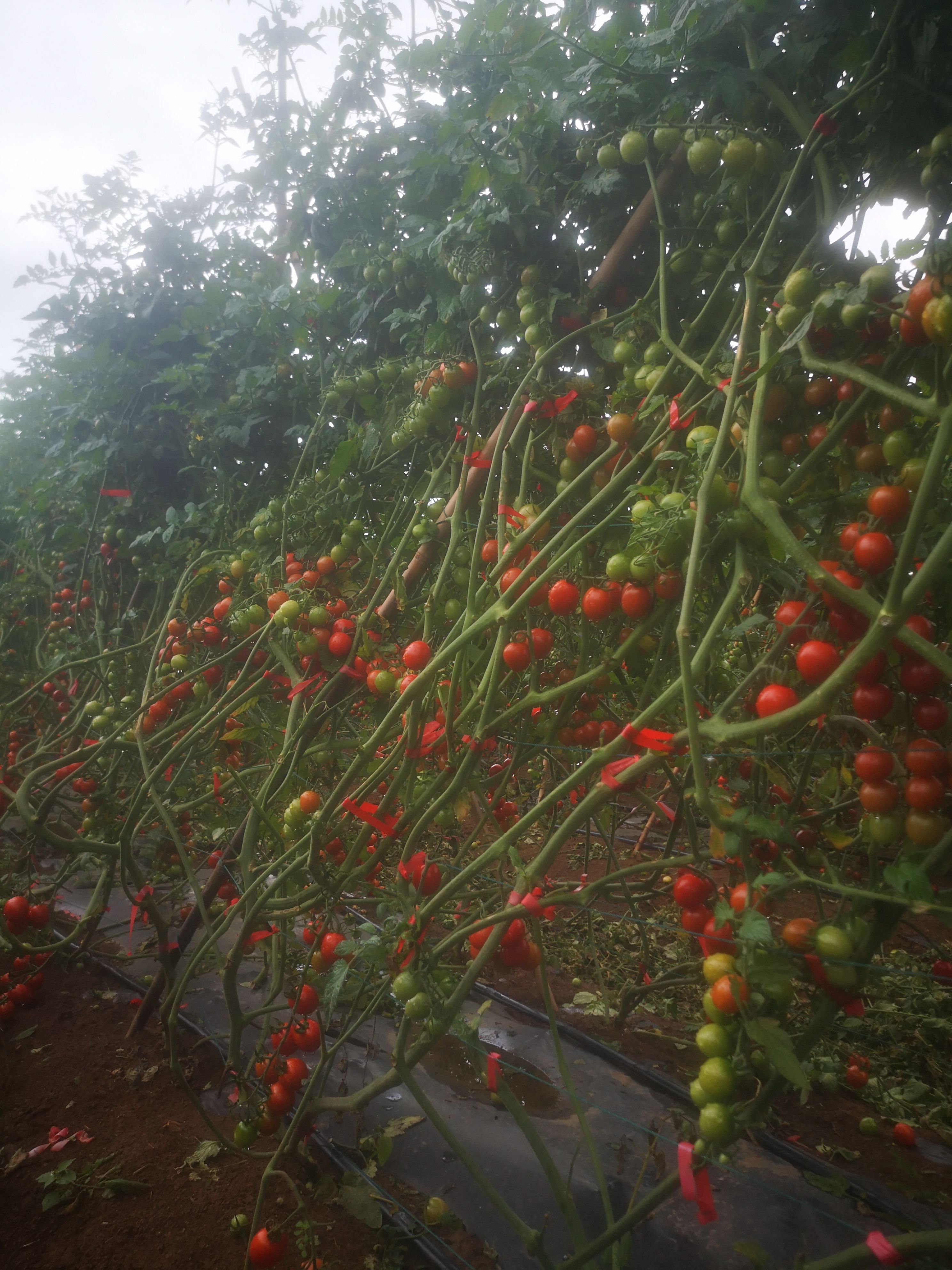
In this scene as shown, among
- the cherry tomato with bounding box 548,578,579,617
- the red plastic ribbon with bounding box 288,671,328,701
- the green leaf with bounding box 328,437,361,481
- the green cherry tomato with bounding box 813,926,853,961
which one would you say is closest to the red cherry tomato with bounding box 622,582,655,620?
the cherry tomato with bounding box 548,578,579,617

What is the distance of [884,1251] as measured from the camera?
26.3 inches

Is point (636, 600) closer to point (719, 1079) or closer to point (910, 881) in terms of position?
point (910, 881)

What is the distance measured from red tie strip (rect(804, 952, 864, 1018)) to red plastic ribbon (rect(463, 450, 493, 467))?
Result: 1053 mm

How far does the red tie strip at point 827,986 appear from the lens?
2.42ft

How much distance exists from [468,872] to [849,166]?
124cm

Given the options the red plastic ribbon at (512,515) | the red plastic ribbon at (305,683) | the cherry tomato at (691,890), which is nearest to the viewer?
the cherry tomato at (691,890)

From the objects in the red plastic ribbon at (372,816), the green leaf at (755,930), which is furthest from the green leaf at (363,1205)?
the green leaf at (755,930)

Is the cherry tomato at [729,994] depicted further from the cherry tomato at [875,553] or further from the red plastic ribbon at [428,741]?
the red plastic ribbon at [428,741]

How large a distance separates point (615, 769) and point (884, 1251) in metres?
0.55

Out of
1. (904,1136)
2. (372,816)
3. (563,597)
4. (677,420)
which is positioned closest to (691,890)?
(563,597)

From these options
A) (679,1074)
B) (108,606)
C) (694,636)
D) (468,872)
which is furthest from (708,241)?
(108,606)

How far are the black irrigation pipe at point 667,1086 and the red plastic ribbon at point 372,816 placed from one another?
0.66 meters

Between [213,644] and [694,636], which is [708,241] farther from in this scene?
[213,644]

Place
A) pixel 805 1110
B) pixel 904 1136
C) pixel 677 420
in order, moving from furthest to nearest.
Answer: pixel 805 1110
pixel 904 1136
pixel 677 420
